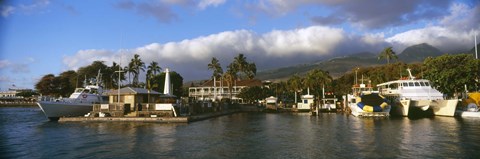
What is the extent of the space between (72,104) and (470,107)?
55.2 m

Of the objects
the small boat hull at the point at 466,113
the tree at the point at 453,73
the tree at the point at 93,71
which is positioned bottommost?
the small boat hull at the point at 466,113

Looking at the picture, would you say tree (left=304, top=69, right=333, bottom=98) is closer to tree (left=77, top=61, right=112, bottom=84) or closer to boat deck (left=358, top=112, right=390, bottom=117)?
boat deck (left=358, top=112, right=390, bottom=117)

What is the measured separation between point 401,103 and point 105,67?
3400 inches

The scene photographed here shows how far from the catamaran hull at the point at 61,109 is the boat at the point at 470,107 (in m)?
52.9

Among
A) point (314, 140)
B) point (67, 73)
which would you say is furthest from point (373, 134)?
point (67, 73)

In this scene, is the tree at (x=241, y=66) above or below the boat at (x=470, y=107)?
above

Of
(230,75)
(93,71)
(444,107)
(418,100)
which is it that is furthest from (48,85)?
(444,107)

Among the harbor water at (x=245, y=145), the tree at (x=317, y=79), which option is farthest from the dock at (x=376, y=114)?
the tree at (x=317, y=79)

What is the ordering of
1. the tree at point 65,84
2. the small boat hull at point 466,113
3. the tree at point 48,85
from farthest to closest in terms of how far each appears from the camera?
the tree at point 65,84
the tree at point 48,85
the small boat hull at point 466,113

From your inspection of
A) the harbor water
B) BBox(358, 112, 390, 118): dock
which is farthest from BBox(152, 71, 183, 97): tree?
the harbor water

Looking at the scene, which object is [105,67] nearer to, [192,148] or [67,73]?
[67,73]

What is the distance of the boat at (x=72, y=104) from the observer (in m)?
48.3

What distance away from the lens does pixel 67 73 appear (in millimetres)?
121500

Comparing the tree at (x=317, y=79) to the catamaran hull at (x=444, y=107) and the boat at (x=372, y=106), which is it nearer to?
the boat at (x=372, y=106)
